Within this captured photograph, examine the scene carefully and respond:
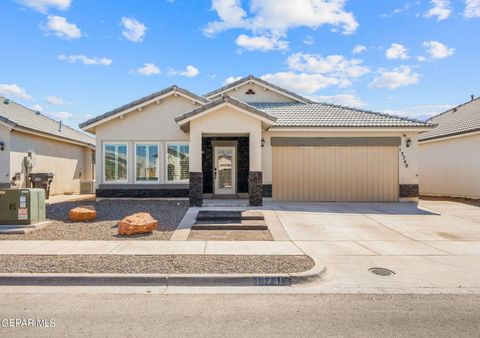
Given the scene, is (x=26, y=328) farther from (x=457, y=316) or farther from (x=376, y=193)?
(x=376, y=193)

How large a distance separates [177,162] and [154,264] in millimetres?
9244

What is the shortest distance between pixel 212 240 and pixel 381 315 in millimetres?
4566

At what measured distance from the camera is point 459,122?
59.4ft

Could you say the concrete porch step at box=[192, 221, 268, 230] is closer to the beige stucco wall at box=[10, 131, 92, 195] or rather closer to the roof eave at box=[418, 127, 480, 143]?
the beige stucco wall at box=[10, 131, 92, 195]

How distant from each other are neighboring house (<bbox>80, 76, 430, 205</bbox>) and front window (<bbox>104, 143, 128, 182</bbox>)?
4cm

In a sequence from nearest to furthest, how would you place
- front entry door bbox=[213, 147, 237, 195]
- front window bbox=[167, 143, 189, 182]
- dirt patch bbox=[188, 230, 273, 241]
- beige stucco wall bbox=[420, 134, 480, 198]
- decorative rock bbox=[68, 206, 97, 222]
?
dirt patch bbox=[188, 230, 273, 241]
decorative rock bbox=[68, 206, 97, 222]
front window bbox=[167, 143, 189, 182]
front entry door bbox=[213, 147, 237, 195]
beige stucco wall bbox=[420, 134, 480, 198]

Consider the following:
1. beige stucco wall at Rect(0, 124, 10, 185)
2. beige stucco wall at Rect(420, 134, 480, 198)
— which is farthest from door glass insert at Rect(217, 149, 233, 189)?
beige stucco wall at Rect(420, 134, 480, 198)

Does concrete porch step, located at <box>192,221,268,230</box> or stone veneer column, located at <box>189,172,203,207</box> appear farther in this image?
stone veneer column, located at <box>189,172,203,207</box>

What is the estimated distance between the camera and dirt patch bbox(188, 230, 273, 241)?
813 centimetres

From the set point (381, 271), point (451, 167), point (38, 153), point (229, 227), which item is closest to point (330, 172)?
point (229, 227)

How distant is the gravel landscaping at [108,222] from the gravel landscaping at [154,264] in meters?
1.80

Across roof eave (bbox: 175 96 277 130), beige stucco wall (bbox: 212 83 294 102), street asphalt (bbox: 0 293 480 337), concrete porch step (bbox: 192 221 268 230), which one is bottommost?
street asphalt (bbox: 0 293 480 337)

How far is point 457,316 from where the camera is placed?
4.21 m

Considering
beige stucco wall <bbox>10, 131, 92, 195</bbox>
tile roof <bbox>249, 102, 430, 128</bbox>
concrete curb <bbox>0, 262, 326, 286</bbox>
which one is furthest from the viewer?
beige stucco wall <bbox>10, 131, 92, 195</bbox>
